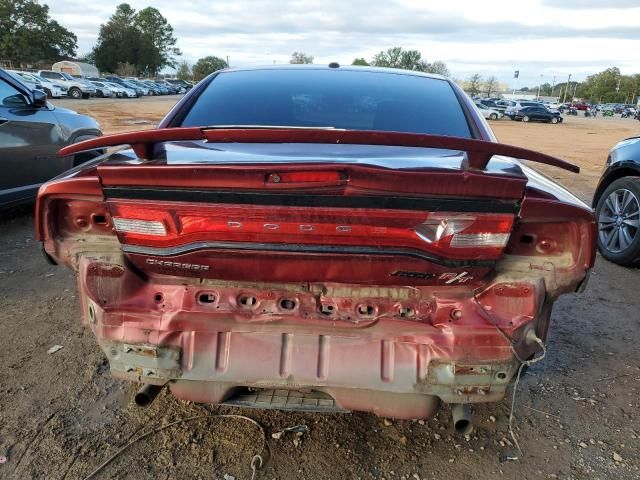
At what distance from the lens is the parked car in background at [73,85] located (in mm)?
40188

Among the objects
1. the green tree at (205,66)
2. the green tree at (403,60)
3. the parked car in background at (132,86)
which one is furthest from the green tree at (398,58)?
the parked car in background at (132,86)

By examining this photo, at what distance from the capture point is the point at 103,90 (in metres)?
46.6

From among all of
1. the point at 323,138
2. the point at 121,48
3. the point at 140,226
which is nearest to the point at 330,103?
the point at 323,138

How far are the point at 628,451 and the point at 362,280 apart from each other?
161 centimetres

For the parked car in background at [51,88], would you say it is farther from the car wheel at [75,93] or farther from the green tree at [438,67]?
the green tree at [438,67]

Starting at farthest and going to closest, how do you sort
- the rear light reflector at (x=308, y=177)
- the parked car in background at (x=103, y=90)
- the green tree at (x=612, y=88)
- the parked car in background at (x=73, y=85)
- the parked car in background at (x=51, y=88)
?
the green tree at (x=612, y=88) < the parked car in background at (x=103, y=90) < the parked car in background at (x=73, y=85) < the parked car in background at (x=51, y=88) < the rear light reflector at (x=308, y=177)

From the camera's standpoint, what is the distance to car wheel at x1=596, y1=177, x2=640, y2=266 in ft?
16.6

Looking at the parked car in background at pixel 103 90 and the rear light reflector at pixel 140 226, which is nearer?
the rear light reflector at pixel 140 226

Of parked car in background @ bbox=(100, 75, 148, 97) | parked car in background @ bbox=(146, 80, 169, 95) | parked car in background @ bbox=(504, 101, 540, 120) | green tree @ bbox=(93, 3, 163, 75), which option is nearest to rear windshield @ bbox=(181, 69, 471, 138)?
parked car in background @ bbox=(504, 101, 540, 120)

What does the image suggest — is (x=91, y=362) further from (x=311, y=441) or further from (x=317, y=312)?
(x=317, y=312)

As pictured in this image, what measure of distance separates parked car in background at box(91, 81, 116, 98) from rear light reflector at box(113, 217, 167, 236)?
160 ft

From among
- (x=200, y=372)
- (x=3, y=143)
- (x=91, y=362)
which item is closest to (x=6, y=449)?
(x=91, y=362)

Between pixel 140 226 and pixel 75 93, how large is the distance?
143 ft

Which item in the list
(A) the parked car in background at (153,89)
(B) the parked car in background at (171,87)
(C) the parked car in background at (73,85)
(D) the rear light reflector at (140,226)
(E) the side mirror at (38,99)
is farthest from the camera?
(B) the parked car in background at (171,87)
